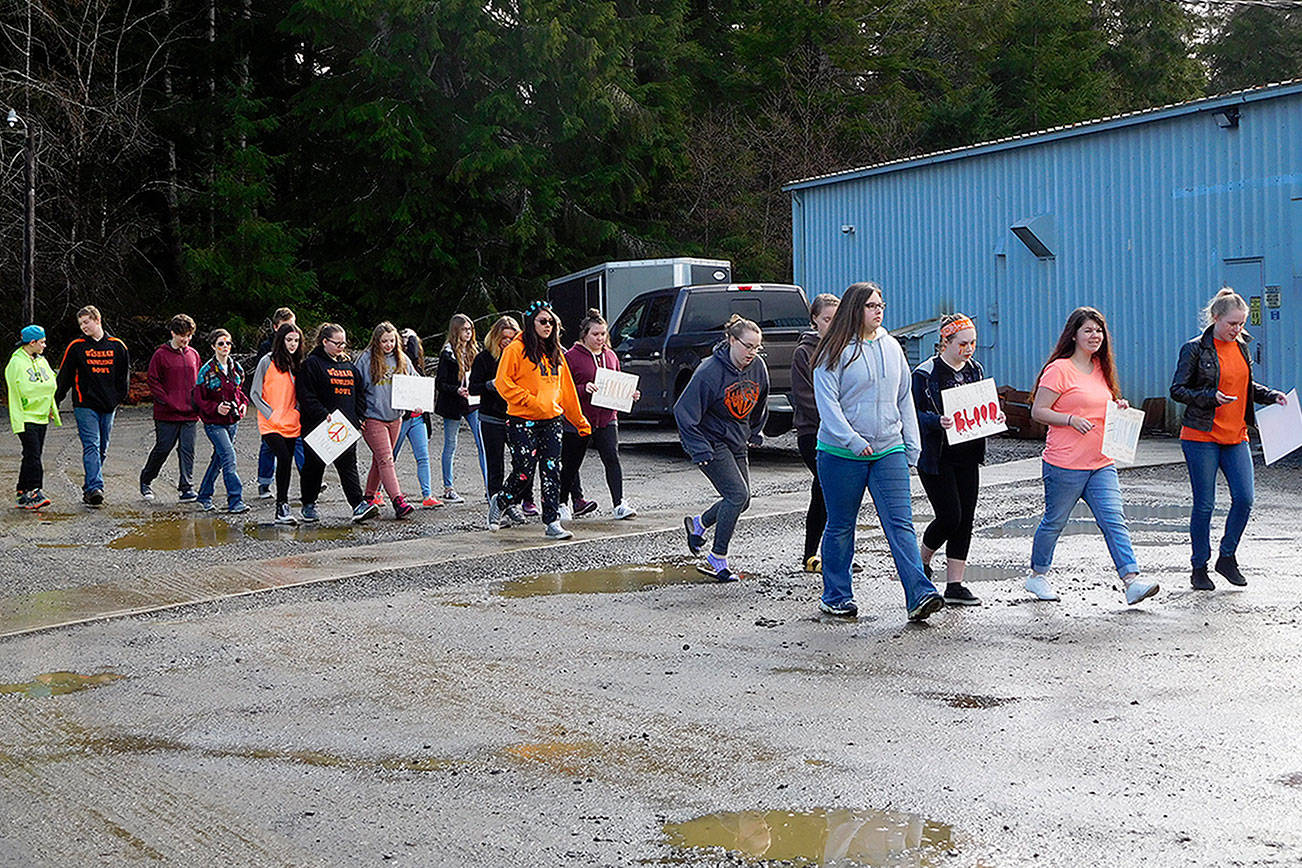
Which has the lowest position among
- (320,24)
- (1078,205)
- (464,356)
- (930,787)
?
(930,787)

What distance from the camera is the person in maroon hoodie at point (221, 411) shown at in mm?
14062

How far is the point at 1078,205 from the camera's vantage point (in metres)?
22.1

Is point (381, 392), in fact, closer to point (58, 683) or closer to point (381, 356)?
point (381, 356)

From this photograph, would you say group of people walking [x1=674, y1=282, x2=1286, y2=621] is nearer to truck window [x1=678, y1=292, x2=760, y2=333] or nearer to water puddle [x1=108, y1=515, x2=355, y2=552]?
water puddle [x1=108, y1=515, x2=355, y2=552]

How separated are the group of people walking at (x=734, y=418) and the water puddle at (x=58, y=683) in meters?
3.88

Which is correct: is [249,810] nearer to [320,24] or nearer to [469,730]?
[469,730]

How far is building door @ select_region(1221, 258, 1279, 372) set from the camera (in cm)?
1898

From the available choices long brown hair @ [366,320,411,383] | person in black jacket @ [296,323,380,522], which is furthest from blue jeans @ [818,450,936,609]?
long brown hair @ [366,320,411,383]

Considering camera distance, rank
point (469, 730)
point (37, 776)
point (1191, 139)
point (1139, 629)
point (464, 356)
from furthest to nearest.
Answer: point (1191, 139) → point (464, 356) → point (1139, 629) → point (469, 730) → point (37, 776)

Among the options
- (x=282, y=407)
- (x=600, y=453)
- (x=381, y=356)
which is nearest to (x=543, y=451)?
(x=600, y=453)

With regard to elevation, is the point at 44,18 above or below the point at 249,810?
above

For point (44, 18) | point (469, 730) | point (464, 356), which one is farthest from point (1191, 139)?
point (44, 18)

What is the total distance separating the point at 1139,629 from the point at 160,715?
16.1ft

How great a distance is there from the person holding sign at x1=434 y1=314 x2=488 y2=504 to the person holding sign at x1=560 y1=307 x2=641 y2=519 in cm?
127
